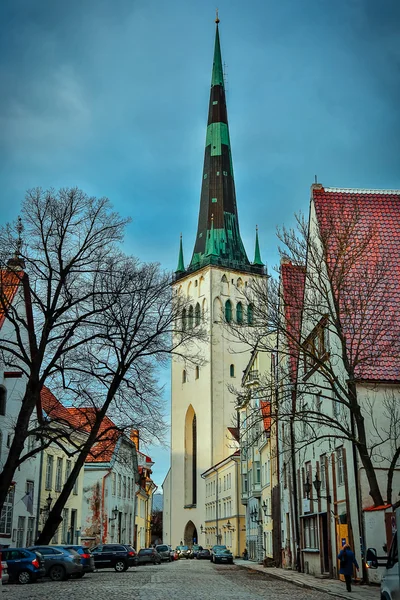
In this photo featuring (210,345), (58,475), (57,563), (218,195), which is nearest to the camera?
(57,563)

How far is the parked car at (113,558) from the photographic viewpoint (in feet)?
125

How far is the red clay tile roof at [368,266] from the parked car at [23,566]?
12.3m

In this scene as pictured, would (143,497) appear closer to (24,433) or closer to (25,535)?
(25,535)

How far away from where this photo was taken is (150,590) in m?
22.3

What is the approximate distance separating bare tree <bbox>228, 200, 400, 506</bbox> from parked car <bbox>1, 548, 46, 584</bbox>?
941 centimetres

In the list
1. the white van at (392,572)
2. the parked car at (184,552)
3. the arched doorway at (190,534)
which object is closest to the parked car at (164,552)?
the parked car at (184,552)

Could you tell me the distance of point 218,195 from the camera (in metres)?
104

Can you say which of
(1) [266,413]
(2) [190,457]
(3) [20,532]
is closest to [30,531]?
(3) [20,532]

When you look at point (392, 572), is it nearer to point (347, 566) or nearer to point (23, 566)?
point (347, 566)

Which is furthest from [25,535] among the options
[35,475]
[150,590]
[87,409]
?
[150,590]

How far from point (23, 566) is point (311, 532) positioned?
1163 cm

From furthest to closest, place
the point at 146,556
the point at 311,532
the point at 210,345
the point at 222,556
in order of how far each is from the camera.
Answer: the point at 210,345, the point at 222,556, the point at 146,556, the point at 311,532

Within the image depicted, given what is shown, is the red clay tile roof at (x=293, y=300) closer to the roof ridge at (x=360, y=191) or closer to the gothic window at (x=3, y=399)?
the roof ridge at (x=360, y=191)

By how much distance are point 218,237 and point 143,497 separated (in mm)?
38913
